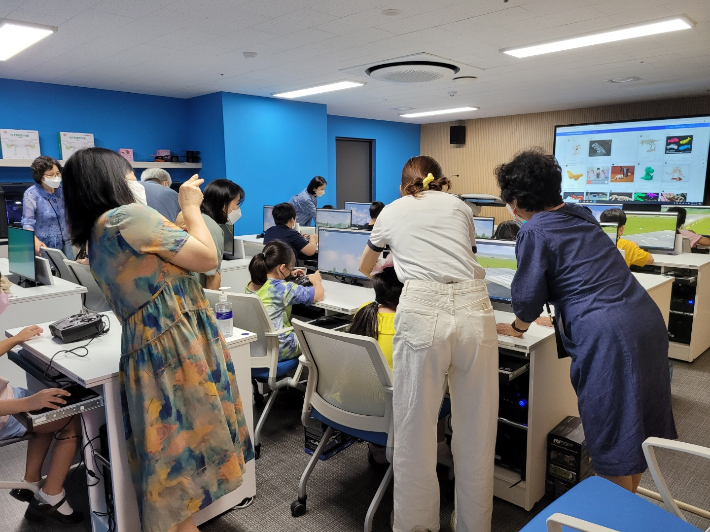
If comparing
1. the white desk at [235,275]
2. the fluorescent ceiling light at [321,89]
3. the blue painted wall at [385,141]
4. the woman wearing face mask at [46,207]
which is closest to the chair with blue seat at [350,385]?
the white desk at [235,275]

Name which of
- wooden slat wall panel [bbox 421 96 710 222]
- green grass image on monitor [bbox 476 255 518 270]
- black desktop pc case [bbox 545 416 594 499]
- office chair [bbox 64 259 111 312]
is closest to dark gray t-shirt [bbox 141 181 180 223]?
office chair [bbox 64 259 111 312]

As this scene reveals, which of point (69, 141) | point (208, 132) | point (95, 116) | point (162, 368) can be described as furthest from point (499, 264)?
point (95, 116)

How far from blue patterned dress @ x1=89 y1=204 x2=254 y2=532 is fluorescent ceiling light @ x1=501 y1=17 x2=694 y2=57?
157 inches

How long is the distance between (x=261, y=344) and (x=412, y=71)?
3.65 m

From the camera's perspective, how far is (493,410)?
181 centimetres

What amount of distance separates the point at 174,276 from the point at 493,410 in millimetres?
1184

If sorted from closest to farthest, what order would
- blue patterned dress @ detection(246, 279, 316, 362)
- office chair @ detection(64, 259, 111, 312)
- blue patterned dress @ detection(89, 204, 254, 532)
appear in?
blue patterned dress @ detection(89, 204, 254, 532) → blue patterned dress @ detection(246, 279, 316, 362) → office chair @ detection(64, 259, 111, 312)

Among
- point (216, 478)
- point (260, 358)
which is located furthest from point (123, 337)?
point (260, 358)

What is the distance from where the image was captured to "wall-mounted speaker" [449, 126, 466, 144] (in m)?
9.95

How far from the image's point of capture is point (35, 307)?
3.10 m

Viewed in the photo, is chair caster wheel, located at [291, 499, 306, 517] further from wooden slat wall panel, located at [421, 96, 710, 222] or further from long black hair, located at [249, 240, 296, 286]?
wooden slat wall panel, located at [421, 96, 710, 222]

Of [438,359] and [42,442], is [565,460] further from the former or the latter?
[42,442]

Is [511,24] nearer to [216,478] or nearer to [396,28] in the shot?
[396,28]

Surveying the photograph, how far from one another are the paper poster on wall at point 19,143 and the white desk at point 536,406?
225 inches
